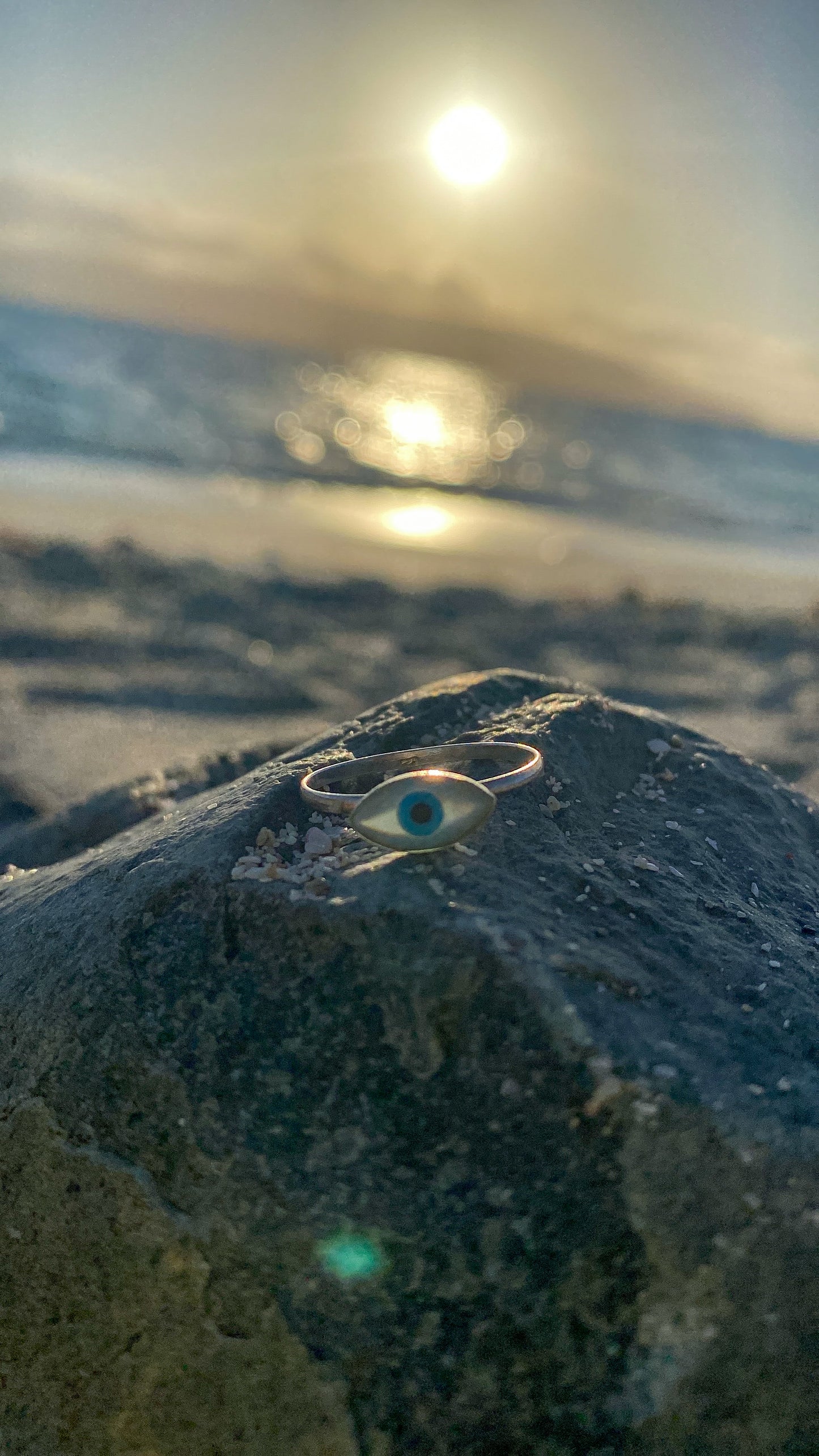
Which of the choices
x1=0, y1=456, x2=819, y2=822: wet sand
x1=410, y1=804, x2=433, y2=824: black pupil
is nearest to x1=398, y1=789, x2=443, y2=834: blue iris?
x1=410, y1=804, x2=433, y2=824: black pupil

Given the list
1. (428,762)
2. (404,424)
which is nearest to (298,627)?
(428,762)

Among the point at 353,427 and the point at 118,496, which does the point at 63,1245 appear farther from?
the point at 353,427

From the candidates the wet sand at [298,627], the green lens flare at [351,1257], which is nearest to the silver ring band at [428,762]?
the green lens flare at [351,1257]

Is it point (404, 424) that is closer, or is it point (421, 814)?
point (421, 814)

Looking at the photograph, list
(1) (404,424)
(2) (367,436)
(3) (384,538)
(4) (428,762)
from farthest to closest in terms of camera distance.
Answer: (1) (404,424), (2) (367,436), (3) (384,538), (4) (428,762)

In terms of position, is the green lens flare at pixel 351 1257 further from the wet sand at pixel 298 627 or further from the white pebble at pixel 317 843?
the wet sand at pixel 298 627

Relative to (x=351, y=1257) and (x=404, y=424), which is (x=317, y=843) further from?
(x=404, y=424)
